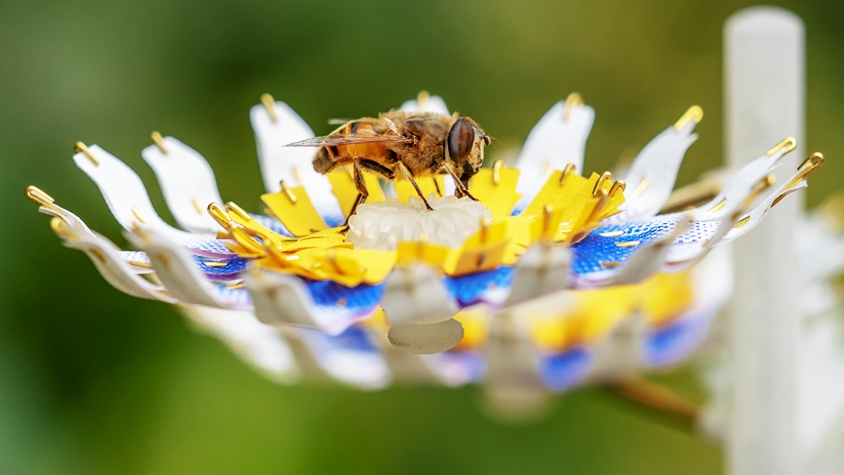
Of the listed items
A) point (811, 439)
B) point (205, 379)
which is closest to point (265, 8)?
point (205, 379)

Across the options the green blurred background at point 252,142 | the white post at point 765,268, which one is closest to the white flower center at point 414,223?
the white post at point 765,268

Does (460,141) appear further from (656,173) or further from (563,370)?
(563,370)

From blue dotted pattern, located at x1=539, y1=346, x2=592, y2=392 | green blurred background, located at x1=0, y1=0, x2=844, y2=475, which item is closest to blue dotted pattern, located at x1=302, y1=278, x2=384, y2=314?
blue dotted pattern, located at x1=539, y1=346, x2=592, y2=392

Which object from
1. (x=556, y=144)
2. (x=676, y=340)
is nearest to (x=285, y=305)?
(x=556, y=144)

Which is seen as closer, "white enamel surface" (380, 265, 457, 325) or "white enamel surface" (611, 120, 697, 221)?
"white enamel surface" (380, 265, 457, 325)

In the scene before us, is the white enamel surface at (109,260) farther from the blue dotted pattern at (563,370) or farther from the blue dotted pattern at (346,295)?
the blue dotted pattern at (563,370)

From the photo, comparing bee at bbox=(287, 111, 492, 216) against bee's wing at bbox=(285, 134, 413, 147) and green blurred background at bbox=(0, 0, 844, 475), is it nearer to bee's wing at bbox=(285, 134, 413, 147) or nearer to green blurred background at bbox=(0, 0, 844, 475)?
bee's wing at bbox=(285, 134, 413, 147)
